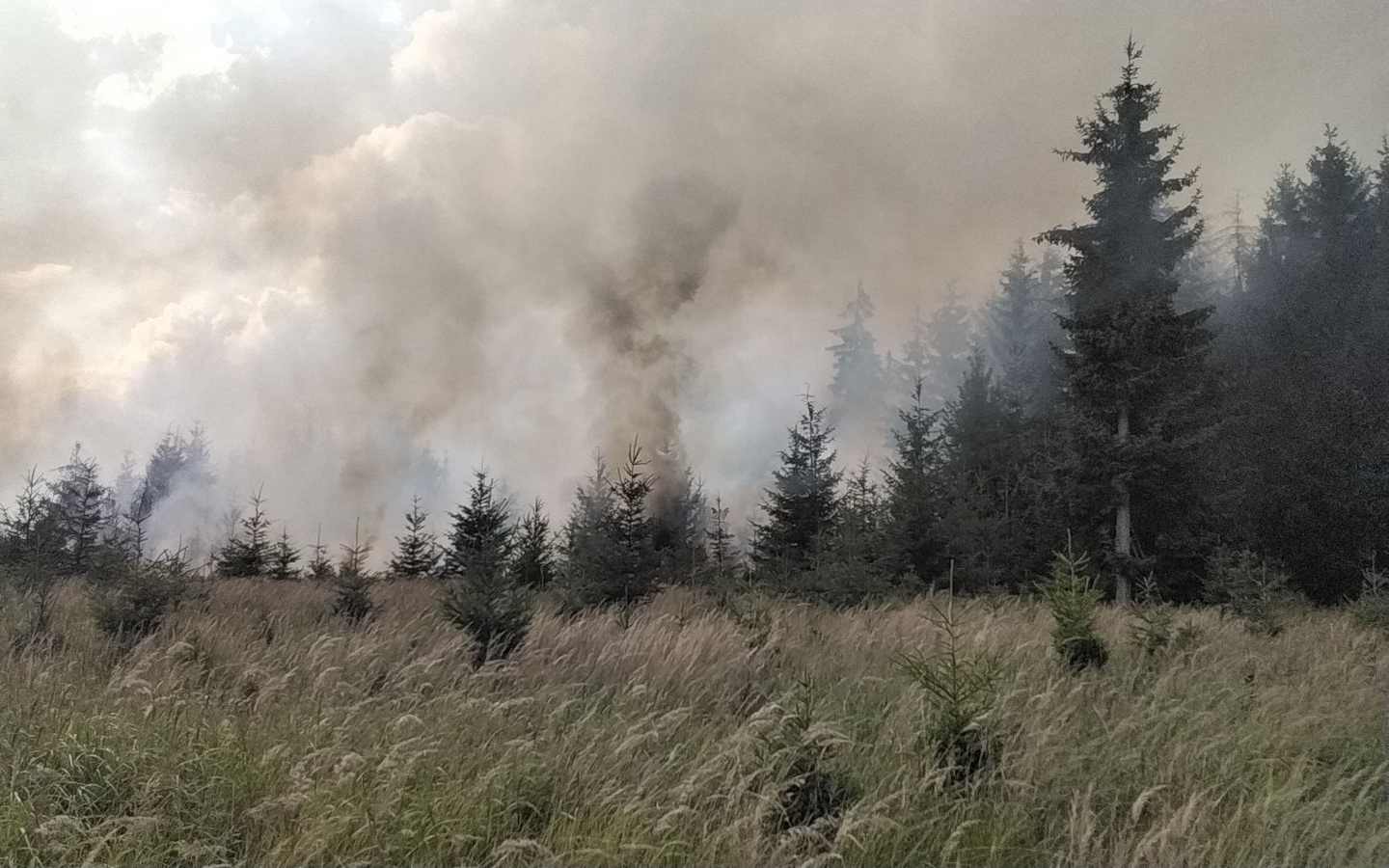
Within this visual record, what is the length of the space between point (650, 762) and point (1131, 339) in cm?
1967

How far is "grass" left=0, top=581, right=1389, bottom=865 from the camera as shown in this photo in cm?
287

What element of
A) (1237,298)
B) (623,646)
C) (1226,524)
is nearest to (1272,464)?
(1226,524)

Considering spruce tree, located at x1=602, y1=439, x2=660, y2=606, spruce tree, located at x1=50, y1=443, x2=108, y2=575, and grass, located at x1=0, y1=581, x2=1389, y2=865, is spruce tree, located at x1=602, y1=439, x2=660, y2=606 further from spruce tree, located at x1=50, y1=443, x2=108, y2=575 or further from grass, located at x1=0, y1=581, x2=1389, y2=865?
spruce tree, located at x1=50, y1=443, x2=108, y2=575

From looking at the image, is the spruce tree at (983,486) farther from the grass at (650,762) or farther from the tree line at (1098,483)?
the grass at (650,762)

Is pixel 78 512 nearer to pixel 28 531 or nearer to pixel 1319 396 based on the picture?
pixel 28 531

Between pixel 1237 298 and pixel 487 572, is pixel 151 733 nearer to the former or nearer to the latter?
pixel 487 572

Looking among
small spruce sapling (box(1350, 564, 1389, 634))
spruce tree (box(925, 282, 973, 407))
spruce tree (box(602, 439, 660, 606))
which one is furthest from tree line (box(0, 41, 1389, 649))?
spruce tree (box(925, 282, 973, 407))

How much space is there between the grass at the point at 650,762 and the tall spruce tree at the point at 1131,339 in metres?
13.2

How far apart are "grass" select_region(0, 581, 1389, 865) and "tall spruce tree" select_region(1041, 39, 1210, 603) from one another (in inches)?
519

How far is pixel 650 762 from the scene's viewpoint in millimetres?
3520

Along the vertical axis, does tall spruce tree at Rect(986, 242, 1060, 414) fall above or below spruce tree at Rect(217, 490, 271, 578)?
above

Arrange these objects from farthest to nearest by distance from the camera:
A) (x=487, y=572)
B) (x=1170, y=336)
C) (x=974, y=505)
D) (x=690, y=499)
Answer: (x=690, y=499)
(x=974, y=505)
(x=1170, y=336)
(x=487, y=572)

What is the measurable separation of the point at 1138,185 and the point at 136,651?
24.4 m

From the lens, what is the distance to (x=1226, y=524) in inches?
840
